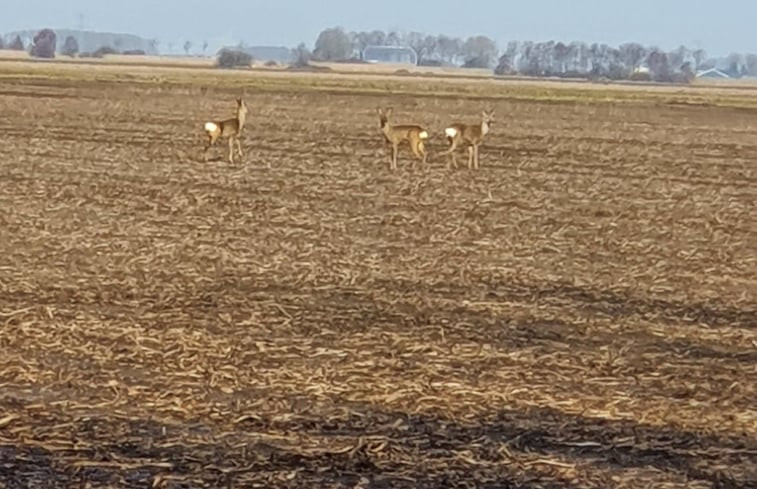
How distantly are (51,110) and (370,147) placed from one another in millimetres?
13298

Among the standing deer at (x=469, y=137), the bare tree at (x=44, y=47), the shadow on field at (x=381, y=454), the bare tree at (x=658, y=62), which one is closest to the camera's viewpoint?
the shadow on field at (x=381, y=454)

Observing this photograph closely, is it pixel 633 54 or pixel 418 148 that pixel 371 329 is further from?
pixel 633 54

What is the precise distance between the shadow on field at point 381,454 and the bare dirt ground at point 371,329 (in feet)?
0.06

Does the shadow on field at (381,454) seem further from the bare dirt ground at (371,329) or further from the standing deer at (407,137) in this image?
the standing deer at (407,137)

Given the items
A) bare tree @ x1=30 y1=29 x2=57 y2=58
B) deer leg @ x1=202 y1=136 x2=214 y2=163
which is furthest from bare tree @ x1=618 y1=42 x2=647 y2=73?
deer leg @ x1=202 y1=136 x2=214 y2=163

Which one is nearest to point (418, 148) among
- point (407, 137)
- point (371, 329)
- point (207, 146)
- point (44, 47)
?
point (407, 137)

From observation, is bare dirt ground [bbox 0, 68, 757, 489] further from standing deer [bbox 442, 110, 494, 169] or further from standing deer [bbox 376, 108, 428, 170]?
standing deer [bbox 442, 110, 494, 169]

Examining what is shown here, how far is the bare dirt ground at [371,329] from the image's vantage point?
708 cm

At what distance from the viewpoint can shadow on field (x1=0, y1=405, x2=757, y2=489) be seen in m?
6.68

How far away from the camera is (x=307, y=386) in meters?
8.41

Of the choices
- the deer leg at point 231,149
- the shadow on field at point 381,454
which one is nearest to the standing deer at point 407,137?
the deer leg at point 231,149

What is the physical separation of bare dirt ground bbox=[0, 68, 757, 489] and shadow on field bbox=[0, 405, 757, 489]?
0.06ft

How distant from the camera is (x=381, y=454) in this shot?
23.2ft

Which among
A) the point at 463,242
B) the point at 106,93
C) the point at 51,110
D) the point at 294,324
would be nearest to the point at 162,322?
the point at 294,324
